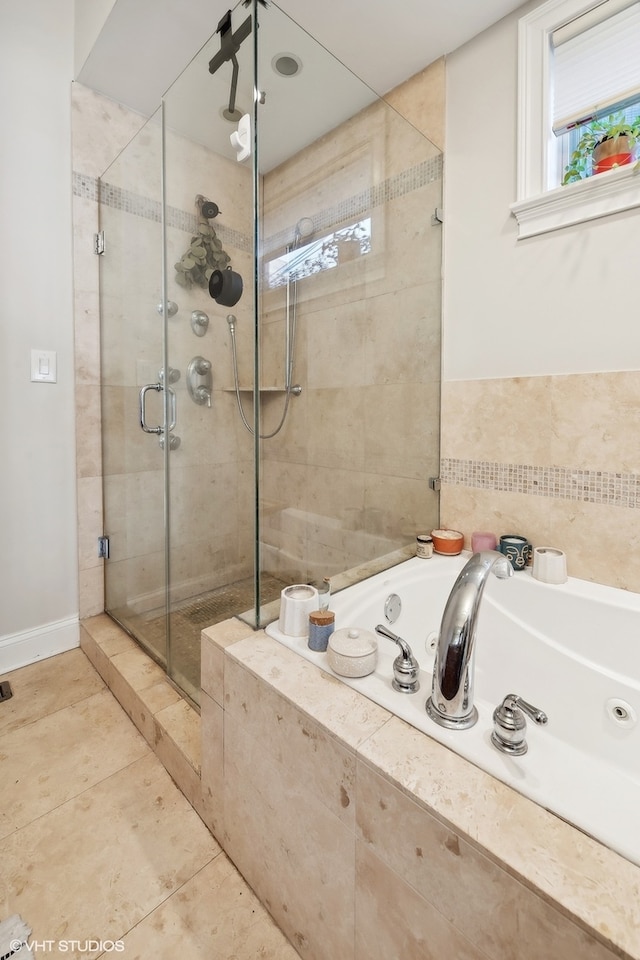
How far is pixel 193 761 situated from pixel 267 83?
1.92m

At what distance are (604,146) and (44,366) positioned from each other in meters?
2.15

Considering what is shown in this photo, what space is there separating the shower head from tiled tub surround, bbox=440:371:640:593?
841mm

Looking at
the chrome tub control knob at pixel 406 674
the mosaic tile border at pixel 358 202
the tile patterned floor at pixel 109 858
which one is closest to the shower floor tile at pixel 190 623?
the tile patterned floor at pixel 109 858

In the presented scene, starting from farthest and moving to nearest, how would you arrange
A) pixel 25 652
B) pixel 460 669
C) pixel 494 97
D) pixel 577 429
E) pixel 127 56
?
pixel 25 652
pixel 127 56
pixel 494 97
pixel 577 429
pixel 460 669

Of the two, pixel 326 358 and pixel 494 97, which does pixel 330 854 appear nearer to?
pixel 326 358

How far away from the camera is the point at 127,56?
165 cm

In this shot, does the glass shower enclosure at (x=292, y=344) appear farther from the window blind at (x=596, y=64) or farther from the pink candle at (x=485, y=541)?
the window blind at (x=596, y=64)

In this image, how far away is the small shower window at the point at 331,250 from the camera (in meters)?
1.68

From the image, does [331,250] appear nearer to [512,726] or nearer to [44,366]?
[44,366]

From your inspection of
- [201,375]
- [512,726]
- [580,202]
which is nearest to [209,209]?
[201,375]

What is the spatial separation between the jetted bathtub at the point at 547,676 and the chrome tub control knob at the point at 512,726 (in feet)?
0.05

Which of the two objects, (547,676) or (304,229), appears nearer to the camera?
(547,676)

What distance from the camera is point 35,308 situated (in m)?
1.72

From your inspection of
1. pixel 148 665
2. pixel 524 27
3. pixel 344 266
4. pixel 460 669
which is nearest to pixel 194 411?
pixel 344 266
